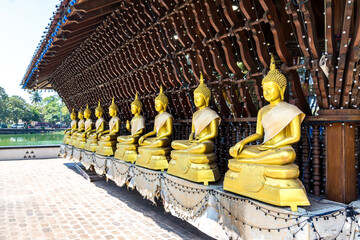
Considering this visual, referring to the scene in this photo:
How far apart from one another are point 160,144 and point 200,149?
0.97 meters

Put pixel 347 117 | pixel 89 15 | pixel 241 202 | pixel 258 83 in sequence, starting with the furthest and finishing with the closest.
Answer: pixel 89 15 < pixel 258 83 < pixel 241 202 < pixel 347 117

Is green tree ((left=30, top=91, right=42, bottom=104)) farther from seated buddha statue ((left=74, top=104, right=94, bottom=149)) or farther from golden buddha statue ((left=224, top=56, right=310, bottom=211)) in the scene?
golden buddha statue ((left=224, top=56, right=310, bottom=211))

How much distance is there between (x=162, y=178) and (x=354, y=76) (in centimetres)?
225

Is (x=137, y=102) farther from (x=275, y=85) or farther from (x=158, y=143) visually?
(x=275, y=85)

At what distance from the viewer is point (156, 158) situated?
3621 mm

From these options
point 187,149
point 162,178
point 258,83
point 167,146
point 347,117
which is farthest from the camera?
point 167,146

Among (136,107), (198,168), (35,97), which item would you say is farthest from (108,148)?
(35,97)

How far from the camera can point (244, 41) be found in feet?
9.28

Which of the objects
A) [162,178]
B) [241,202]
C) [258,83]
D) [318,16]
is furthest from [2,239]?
[318,16]

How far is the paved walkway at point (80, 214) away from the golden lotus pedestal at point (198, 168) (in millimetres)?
675

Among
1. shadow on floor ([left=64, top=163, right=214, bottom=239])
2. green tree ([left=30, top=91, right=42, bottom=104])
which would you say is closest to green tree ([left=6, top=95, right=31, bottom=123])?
green tree ([left=30, top=91, right=42, bottom=104])

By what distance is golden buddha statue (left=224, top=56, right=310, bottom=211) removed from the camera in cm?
197

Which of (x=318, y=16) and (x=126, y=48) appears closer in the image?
(x=318, y=16)

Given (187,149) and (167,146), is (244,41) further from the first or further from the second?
(167,146)
